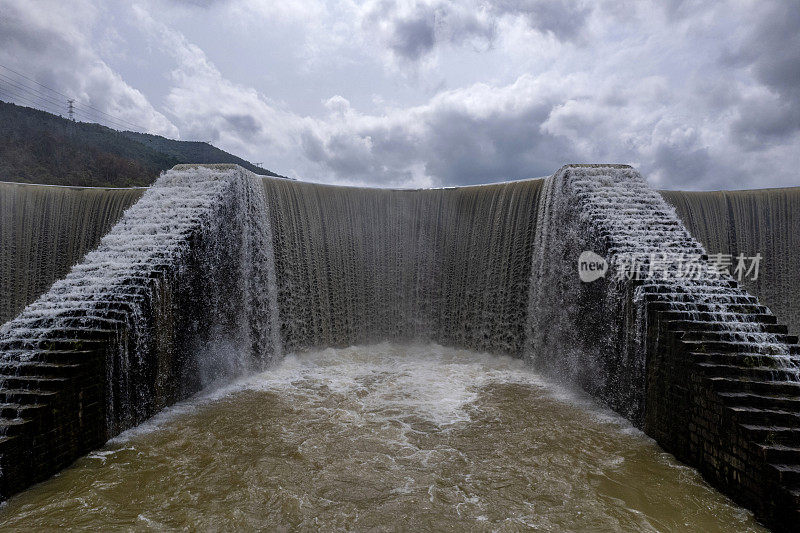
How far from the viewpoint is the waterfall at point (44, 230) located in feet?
31.6

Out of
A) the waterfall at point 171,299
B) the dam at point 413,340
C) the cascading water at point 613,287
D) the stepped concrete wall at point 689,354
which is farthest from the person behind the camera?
the cascading water at point 613,287

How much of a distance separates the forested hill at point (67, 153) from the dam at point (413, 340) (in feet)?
48.6

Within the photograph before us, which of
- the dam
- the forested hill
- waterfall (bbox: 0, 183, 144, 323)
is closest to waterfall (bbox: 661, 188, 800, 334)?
the dam

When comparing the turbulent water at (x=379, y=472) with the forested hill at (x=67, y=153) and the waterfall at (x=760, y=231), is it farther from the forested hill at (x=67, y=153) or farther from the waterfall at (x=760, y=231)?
the forested hill at (x=67, y=153)

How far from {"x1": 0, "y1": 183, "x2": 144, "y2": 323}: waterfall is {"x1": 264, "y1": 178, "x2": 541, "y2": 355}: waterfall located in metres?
4.07

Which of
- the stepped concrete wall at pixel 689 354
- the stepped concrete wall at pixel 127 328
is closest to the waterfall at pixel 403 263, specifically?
the stepped concrete wall at pixel 127 328

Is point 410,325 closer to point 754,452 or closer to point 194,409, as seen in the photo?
point 194,409

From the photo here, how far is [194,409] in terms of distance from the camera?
591cm

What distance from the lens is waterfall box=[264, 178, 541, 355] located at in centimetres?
888

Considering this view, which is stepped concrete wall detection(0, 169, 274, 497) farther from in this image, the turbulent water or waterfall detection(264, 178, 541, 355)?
waterfall detection(264, 178, 541, 355)

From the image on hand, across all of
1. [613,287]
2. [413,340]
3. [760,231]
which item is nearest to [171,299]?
[413,340]

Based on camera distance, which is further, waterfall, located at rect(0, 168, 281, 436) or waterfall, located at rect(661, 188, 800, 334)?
waterfall, located at rect(661, 188, 800, 334)

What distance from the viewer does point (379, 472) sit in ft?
13.9

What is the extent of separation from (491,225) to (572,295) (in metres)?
2.91
